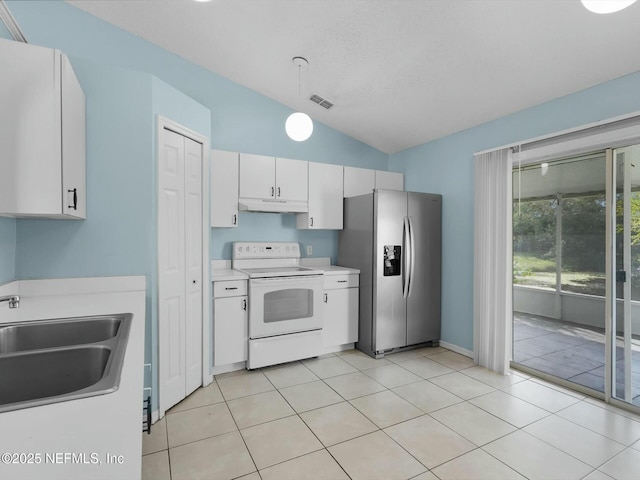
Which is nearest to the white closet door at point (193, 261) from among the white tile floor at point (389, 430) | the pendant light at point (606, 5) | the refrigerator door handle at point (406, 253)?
the white tile floor at point (389, 430)

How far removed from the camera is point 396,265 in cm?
371

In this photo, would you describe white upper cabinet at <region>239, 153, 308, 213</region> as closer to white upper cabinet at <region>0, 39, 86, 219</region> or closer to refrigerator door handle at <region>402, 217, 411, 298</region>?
refrigerator door handle at <region>402, 217, 411, 298</region>

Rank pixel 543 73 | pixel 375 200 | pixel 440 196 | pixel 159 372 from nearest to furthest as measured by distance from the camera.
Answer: pixel 159 372 < pixel 543 73 < pixel 375 200 < pixel 440 196

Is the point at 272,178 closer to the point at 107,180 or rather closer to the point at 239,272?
the point at 239,272

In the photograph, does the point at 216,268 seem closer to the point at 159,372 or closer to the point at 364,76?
the point at 159,372

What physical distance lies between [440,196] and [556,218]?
1.19m

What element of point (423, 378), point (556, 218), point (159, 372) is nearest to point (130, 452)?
point (159, 372)

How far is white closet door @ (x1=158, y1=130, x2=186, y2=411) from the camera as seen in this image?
2420 millimetres

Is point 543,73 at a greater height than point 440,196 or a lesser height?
greater

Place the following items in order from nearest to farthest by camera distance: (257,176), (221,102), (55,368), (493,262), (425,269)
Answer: (55,368), (493,262), (257,176), (221,102), (425,269)

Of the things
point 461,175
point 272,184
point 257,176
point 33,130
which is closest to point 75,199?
point 33,130

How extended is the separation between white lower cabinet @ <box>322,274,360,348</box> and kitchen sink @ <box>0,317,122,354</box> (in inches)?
90.7

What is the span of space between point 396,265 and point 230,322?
1846 mm

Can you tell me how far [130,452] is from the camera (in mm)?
727
